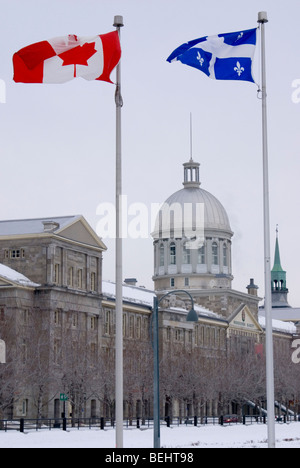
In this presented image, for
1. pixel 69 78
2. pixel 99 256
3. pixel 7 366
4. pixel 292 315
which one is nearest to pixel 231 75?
pixel 69 78

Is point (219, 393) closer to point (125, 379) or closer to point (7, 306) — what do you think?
point (125, 379)

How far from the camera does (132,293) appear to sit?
390ft

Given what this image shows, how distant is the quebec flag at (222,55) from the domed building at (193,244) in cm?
11398

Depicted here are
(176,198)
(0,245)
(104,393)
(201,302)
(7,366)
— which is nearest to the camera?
(7,366)

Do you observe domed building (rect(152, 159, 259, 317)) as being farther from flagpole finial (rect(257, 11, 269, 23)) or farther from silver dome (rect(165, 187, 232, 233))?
flagpole finial (rect(257, 11, 269, 23))

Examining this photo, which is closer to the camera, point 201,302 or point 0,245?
point 0,245

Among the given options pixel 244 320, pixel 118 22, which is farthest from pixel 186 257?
pixel 118 22

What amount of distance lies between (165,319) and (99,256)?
2018 centimetres

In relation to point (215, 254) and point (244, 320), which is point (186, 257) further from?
point (244, 320)

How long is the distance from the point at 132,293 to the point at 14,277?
109 ft

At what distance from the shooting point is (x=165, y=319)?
11469 cm

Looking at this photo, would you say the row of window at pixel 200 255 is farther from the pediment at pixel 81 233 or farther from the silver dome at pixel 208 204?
the pediment at pixel 81 233

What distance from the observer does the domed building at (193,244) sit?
150250 millimetres
